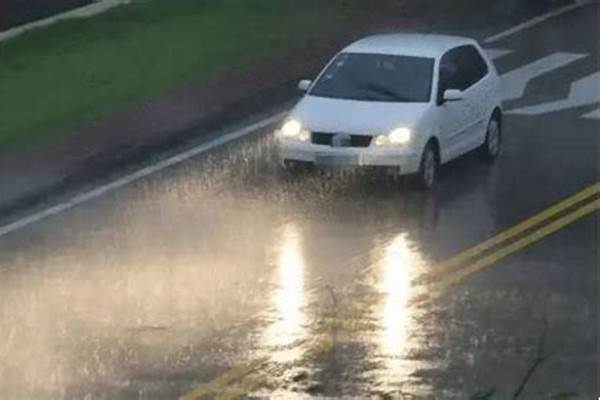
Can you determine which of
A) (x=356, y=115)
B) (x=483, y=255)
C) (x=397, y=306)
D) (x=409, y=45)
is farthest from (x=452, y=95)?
(x=397, y=306)

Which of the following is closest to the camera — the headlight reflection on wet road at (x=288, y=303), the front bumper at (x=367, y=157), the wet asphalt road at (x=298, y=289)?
the wet asphalt road at (x=298, y=289)

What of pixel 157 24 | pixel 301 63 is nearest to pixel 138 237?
pixel 301 63

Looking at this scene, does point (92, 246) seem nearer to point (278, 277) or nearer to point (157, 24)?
point (278, 277)

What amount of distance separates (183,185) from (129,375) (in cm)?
780

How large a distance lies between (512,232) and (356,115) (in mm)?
2950

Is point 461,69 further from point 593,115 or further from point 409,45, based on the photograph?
point 593,115

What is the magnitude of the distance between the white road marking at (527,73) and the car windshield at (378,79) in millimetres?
4890

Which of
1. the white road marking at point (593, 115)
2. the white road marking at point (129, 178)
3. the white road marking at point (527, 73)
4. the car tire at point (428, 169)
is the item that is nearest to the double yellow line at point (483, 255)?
the car tire at point (428, 169)

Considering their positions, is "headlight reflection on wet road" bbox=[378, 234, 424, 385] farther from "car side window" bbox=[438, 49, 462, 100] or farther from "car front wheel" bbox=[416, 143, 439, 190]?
"car side window" bbox=[438, 49, 462, 100]

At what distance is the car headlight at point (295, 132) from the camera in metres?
23.3

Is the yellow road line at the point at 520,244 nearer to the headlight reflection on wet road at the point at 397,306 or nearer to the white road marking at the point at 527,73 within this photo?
the headlight reflection on wet road at the point at 397,306

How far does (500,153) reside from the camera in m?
25.5

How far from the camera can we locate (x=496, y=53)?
31.8 metres

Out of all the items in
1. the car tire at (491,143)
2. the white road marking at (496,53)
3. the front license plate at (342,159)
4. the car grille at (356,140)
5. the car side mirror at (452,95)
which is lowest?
the white road marking at (496,53)
